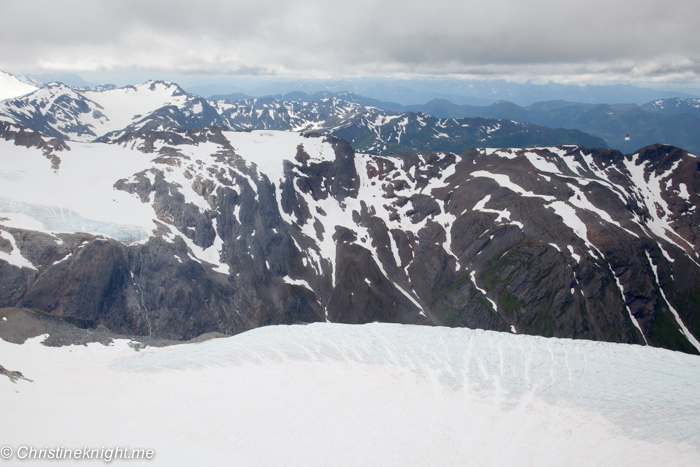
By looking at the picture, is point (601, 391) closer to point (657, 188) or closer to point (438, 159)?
point (438, 159)

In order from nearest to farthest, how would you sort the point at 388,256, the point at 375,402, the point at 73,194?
the point at 375,402
the point at 73,194
the point at 388,256

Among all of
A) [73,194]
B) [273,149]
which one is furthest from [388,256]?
[73,194]

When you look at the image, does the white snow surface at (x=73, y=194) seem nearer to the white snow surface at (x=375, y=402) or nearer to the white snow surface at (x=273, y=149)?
the white snow surface at (x=273, y=149)

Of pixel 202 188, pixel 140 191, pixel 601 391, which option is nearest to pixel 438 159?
pixel 202 188

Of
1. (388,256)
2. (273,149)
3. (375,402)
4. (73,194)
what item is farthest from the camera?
(273,149)

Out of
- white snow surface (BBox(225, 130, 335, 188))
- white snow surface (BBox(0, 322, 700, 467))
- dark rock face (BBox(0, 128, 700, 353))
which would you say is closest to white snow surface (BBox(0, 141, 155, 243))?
dark rock face (BBox(0, 128, 700, 353))

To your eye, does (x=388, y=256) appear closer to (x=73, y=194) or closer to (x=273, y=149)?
(x=273, y=149)

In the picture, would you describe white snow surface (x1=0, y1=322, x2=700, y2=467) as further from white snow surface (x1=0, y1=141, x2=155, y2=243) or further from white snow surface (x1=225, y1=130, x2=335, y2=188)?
white snow surface (x1=225, y1=130, x2=335, y2=188)
